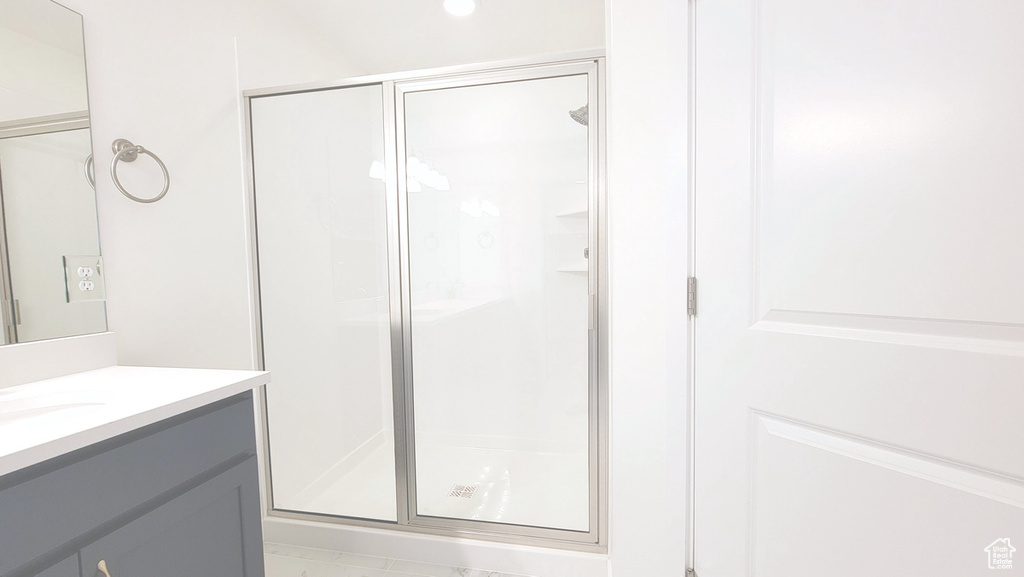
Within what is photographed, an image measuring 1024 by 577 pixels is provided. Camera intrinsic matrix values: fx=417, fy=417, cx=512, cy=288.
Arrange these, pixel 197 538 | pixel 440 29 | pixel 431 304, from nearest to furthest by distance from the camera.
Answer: pixel 197 538 < pixel 431 304 < pixel 440 29

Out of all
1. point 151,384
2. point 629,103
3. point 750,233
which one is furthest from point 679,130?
point 151,384

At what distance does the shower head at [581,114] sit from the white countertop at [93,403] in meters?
1.43

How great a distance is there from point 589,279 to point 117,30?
72.0 inches

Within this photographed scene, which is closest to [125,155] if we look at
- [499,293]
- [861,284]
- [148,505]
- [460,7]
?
[148,505]

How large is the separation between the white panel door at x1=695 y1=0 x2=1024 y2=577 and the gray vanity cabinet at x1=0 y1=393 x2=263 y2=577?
1200 millimetres

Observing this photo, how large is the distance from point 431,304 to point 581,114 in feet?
3.37

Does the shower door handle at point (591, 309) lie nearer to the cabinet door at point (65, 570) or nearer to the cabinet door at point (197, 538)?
the cabinet door at point (197, 538)

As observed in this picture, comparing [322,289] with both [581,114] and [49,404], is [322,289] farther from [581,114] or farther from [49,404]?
[581,114]

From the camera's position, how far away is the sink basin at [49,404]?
3.08 feet

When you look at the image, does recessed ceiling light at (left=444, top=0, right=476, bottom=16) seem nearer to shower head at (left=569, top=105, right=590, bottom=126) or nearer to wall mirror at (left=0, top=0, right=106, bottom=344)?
shower head at (left=569, top=105, right=590, bottom=126)

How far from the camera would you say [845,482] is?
75 cm

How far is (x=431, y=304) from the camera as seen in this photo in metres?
1.88

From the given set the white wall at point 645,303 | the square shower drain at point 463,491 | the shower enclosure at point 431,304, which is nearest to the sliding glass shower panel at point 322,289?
the shower enclosure at point 431,304

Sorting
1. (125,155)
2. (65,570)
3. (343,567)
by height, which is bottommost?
(343,567)
